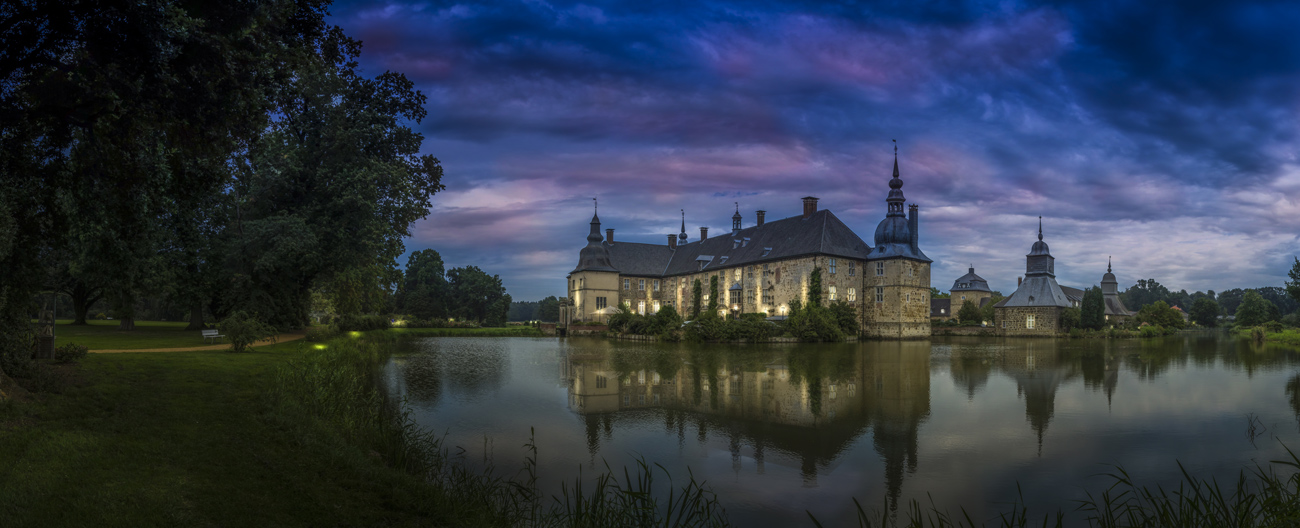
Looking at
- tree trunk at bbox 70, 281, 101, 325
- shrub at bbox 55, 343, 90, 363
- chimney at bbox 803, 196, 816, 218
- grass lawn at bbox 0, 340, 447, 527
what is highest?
chimney at bbox 803, 196, 816, 218

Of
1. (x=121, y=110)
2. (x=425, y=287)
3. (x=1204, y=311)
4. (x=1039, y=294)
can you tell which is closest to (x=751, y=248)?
(x=1039, y=294)

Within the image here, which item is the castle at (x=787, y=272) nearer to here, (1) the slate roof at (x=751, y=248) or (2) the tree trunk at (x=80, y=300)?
(1) the slate roof at (x=751, y=248)

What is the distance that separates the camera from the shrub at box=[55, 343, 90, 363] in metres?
10.2

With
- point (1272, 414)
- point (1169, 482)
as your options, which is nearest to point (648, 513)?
point (1169, 482)

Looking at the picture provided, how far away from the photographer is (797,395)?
14062mm

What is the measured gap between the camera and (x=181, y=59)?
26.3 feet

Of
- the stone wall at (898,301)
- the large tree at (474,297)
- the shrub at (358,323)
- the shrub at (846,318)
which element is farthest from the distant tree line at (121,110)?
the large tree at (474,297)

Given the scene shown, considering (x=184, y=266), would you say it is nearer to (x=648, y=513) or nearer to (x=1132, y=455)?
(x=648, y=513)

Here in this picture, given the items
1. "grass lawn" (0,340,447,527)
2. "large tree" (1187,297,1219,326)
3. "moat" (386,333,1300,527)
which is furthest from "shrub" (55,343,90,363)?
"large tree" (1187,297,1219,326)

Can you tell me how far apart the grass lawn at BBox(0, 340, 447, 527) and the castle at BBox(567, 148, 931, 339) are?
3991 centimetres

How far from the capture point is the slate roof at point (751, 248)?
45.7 metres

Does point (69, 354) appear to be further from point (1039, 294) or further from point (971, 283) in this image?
point (971, 283)

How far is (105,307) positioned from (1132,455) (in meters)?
59.4

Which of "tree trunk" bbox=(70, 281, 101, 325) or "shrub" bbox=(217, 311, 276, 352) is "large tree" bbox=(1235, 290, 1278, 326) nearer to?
"shrub" bbox=(217, 311, 276, 352)
